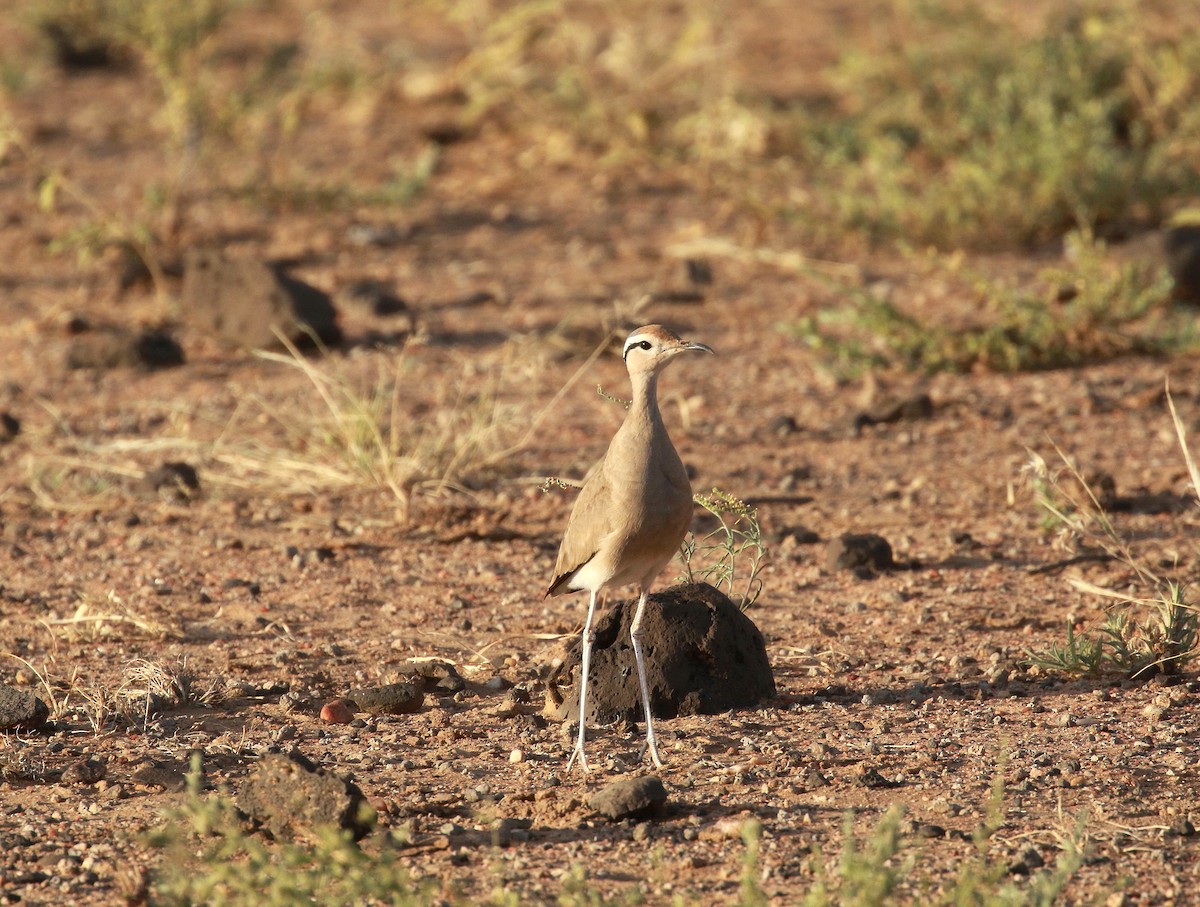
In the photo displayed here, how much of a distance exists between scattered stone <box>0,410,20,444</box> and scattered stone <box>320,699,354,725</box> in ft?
10.9

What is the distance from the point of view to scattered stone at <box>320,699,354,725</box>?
4.57m

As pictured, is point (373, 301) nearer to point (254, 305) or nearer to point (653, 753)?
point (254, 305)

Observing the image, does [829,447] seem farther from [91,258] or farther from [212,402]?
[91,258]

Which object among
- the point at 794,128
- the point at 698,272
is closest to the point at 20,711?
the point at 698,272

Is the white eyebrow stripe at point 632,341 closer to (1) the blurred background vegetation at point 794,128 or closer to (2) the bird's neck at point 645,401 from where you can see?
(2) the bird's neck at point 645,401

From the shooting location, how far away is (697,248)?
9523 mm

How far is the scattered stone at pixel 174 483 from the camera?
6.60m

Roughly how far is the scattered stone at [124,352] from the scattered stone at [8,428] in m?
0.86

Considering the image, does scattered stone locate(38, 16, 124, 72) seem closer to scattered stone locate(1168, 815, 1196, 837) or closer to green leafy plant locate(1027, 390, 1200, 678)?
green leafy plant locate(1027, 390, 1200, 678)

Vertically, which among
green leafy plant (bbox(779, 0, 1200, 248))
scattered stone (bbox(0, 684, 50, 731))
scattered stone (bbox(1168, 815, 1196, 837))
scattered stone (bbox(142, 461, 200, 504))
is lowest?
scattered stone (bbox(1168, 815, 1196, 837))

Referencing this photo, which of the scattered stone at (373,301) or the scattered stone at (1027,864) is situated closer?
the scattered stone at (1027,864)

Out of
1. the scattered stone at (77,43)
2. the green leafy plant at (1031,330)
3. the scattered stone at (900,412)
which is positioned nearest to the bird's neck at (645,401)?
the scattered stone at (900,412)

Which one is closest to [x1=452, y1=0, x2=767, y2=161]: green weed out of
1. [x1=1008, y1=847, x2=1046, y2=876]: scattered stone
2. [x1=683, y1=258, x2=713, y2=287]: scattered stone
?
[x1=683, y1=258, x2=713, y2=287]: scattered stone

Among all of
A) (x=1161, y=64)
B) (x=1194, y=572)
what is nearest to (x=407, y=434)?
(x=1194, y=572)
